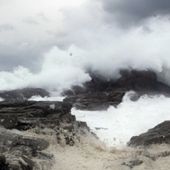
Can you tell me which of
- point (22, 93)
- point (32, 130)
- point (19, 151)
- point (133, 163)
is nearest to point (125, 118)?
point (32, 130)

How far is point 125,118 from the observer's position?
134 ft

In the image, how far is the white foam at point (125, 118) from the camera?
3462 centimetres

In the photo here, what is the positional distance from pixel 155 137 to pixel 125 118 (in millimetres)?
11316

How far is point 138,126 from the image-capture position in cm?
3719

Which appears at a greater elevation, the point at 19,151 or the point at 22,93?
the point at 22,93

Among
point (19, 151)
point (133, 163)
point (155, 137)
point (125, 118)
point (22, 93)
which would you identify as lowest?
point (133, 163)

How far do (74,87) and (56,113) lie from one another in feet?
105

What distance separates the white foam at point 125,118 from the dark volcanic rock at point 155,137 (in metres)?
1.32

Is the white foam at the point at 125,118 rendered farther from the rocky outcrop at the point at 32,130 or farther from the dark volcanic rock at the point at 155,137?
the rocky outcrop at the point at 32,130

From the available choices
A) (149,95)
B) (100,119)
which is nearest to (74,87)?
(149,95)

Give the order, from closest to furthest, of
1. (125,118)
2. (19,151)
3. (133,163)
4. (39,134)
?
(19,151) → (133,163) → (39,134) → (125,118)

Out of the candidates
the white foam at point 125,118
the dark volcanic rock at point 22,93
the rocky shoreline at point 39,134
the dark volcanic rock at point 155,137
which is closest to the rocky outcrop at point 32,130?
the rocky shoreline at point 39,134

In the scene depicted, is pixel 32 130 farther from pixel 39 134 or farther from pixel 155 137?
pixel 155 137

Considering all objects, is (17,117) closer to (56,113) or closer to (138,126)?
(56,113)
